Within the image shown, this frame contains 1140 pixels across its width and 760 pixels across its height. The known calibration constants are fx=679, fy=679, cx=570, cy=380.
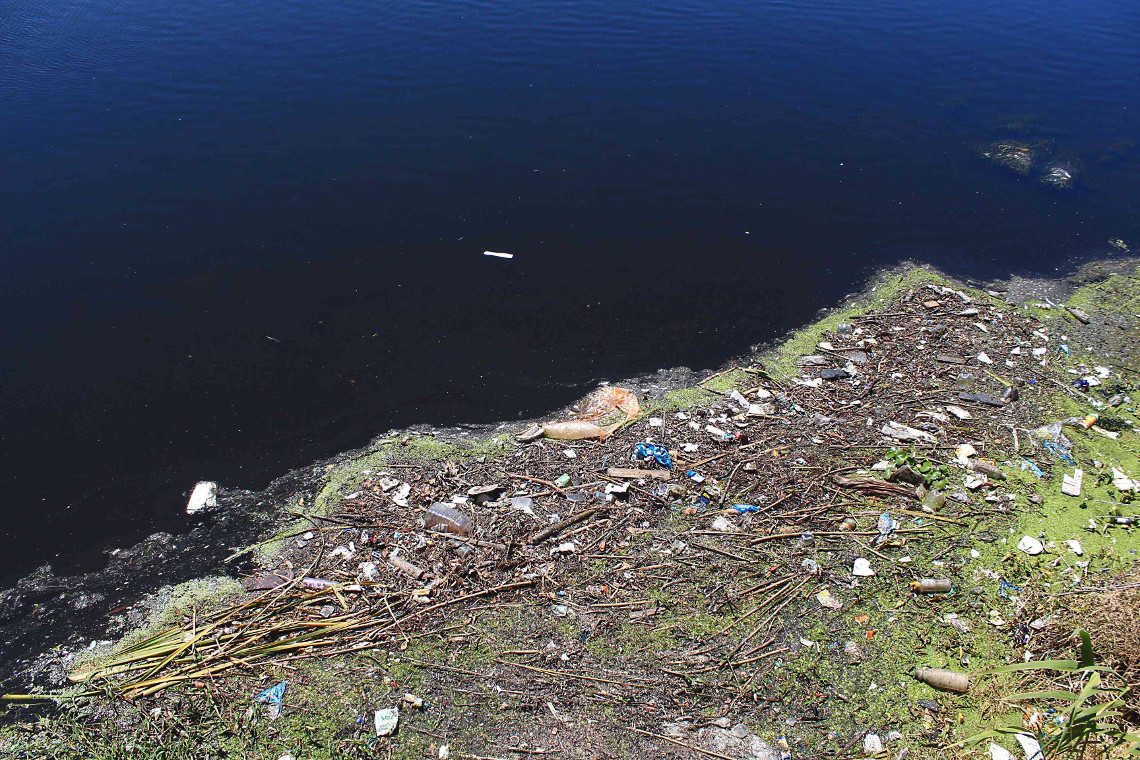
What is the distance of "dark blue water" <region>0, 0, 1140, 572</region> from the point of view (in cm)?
618

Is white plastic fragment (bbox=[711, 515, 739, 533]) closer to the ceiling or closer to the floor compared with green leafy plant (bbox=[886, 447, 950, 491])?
closer to the floor

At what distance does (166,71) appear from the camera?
1176 cm

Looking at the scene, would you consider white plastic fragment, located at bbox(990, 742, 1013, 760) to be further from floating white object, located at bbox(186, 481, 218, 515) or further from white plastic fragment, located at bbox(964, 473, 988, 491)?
floating white object, located at bbox(186, 481, 218, 515)

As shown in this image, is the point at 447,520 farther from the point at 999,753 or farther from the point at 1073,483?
the point at 1073,483

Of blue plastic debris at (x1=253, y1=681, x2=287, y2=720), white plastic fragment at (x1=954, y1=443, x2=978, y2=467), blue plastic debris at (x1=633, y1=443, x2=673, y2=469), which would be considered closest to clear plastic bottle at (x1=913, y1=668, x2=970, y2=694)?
white plastic fragment at (x1=954, y1=443, x2=978, y2=467)

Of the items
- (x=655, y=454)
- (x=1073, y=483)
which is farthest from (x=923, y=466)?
(x=655, y=454)

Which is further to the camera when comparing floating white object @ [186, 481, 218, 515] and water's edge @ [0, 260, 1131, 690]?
floating white object @ [186, 481, 218, 515]

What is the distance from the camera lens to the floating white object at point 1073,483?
4.84 meters

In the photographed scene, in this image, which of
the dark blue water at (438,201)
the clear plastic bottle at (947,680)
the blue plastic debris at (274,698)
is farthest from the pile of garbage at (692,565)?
the dark blue water at (438,201)

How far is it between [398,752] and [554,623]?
3.57 feet

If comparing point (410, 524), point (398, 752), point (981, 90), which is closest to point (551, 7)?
point (981, 90)

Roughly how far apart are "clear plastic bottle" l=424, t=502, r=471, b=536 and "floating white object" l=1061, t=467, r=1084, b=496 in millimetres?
4260

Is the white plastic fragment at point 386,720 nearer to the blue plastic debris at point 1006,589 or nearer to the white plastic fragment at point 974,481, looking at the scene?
the blue plastic debris at point 1006,589

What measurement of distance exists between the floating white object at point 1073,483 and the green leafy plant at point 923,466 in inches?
31.2
